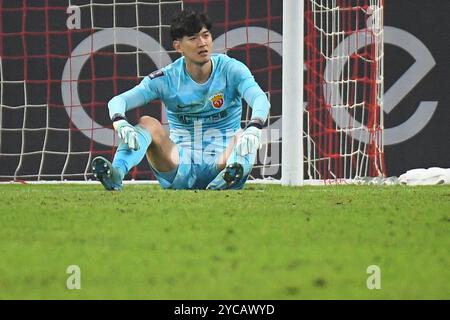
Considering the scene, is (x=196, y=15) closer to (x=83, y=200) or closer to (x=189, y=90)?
(x=189, y=90)

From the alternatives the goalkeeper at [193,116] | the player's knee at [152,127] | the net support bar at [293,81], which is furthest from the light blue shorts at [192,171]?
the net support bar at [293,81]

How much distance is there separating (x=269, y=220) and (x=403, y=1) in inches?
202

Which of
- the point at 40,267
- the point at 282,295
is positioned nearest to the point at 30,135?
the point at 40,267

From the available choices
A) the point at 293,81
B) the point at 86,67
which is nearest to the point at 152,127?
the point at 293,81

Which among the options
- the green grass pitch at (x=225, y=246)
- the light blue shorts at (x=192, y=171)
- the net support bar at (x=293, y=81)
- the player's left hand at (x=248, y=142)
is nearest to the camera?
the green grass pitch at (x=225, y=246)

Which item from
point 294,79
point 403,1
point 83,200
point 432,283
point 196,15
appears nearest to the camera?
point 432,283

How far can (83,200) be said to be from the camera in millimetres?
5012

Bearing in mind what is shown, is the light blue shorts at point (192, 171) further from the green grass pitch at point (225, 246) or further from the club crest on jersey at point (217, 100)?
the green grass pitch at point (225, 246)

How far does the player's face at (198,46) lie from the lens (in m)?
5.77

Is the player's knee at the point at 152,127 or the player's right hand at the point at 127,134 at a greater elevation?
the player's knee at the point at 152,127

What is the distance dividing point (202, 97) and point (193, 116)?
0.52ft

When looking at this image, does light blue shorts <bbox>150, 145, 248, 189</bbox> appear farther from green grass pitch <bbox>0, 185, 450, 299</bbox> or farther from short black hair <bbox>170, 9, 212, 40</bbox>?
green grass pitch <bbox>0, 185, 450, 299</bbox>

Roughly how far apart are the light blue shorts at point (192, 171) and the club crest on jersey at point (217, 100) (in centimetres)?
28

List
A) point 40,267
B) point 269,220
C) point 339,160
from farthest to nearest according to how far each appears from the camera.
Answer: point 339,160
point 269,220
point 40,267
